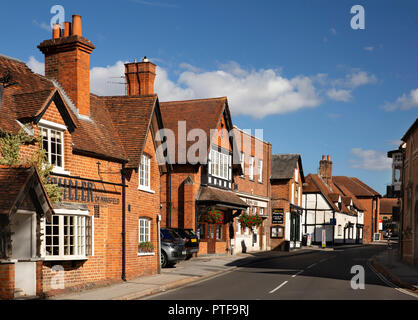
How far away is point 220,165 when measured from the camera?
114 ft

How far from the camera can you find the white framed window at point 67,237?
50.5ft

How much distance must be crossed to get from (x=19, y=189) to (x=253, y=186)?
30.6 metres

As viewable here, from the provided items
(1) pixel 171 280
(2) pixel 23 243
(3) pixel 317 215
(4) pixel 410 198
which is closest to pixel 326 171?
(3) pixel 317 215

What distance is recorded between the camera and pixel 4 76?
16.0 meters

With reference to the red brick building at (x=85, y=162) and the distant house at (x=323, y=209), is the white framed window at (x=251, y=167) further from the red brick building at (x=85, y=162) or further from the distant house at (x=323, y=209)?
the distant house at (x=323, y=209)

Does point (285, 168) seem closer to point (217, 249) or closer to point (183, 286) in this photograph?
point (217, 249)

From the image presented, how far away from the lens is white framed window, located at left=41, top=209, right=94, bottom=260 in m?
15.4

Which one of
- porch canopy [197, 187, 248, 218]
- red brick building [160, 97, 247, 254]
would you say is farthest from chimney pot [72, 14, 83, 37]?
porch canopy [197, 187, 248, 218]

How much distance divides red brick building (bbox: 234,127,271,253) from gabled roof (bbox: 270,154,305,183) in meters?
1.92

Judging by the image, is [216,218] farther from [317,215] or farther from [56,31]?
[317,215]

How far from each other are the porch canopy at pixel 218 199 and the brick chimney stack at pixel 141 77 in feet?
27.4

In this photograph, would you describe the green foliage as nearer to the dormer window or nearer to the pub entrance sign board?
the dormer window
